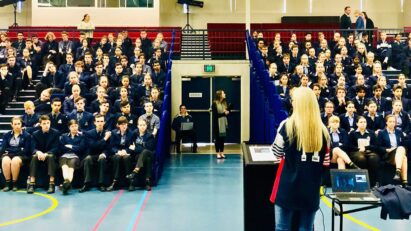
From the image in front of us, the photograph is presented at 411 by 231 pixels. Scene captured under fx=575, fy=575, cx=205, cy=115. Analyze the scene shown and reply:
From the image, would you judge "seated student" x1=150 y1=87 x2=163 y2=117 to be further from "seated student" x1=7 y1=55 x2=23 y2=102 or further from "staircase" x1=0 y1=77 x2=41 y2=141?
"seated student" x1=7 y1=55 x2=23 y2=102

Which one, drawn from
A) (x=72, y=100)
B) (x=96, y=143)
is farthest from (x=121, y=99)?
(x=96, y=143)

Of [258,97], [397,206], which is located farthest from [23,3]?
[397,206]

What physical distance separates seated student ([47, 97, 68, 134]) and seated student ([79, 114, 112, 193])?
750 mm

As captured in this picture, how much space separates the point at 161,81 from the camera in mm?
14609

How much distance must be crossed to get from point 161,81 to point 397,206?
9.93 metres

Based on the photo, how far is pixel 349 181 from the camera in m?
5.53

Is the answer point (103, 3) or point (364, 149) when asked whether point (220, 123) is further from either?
point (103, 3)

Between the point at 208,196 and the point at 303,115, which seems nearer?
the point at 303,115

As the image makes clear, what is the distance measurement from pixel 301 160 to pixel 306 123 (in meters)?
0.31

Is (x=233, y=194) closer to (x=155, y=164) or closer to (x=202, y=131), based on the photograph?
(x=155, y=164)

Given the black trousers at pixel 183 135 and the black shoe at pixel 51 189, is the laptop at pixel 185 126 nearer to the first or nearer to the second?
the black trousers at pixel 183 135

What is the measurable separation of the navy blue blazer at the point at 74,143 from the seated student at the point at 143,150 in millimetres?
910

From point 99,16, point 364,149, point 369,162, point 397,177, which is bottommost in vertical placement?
point 397,177

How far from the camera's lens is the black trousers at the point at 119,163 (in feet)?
33.3
